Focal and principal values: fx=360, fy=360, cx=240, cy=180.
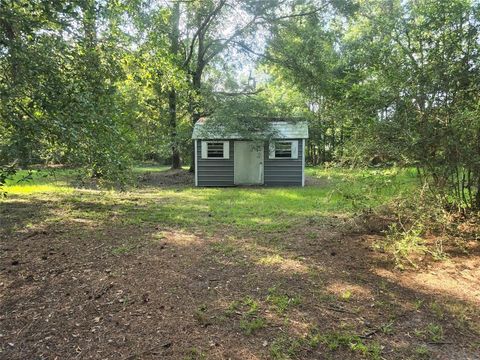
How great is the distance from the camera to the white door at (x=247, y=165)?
14008 mm

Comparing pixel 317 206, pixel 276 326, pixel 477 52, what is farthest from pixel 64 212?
pixel 477 52

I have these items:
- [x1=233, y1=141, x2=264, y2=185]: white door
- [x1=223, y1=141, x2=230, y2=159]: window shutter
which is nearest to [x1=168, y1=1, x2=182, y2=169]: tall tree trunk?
[x1=223, y1=141, x2=230, y2=159]: window shutter

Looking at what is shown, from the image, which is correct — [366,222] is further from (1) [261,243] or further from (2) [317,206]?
(2) [317,206]

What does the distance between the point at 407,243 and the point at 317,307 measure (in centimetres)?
166

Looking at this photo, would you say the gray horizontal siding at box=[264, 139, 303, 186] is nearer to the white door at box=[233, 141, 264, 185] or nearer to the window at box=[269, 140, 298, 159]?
the window at box=[269, 140, 298, 159]

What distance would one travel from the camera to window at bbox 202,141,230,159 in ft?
45.5

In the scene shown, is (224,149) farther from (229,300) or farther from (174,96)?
(229,300)

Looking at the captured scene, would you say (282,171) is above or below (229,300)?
above

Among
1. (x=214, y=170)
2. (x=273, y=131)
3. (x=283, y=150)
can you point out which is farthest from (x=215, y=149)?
(x=283, y=150)

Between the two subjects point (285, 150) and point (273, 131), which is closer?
point (273, 131)

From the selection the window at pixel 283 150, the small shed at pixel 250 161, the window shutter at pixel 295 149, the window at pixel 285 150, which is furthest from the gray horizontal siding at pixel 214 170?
the window shutter at pixel 295 149

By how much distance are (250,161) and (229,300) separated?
35.3ft

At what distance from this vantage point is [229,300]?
3.57 m

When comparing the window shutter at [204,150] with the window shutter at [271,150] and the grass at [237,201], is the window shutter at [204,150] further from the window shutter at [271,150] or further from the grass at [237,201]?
the window shutter at [271,150]
